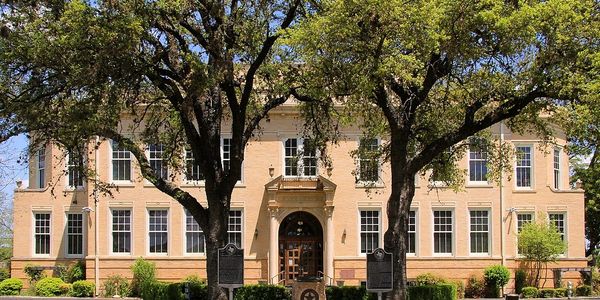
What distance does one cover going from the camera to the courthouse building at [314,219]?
39.4 meters

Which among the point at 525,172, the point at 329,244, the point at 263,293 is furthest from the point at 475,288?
the point at 263,293

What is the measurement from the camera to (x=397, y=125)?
22281 mm

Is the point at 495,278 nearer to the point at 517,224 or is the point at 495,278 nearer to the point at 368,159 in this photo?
the point at 517,224

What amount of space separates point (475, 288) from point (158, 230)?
14.9 meters

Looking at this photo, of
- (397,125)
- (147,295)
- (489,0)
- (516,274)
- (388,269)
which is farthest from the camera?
(516,274)

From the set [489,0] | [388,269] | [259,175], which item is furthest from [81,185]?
[489,0]

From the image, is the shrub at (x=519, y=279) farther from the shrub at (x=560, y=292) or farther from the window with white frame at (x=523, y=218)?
the window with white frame at (x=523, y=218)

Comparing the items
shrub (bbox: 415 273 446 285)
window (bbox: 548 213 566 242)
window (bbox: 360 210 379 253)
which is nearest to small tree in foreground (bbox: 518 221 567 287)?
window (bbox: 548 213 566 242)

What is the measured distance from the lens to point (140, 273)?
38469mm

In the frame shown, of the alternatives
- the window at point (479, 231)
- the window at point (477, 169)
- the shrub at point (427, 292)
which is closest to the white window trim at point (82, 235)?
the window at point (479, 231)

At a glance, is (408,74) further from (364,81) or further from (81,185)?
(81,185)

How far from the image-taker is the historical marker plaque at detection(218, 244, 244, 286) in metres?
20.0

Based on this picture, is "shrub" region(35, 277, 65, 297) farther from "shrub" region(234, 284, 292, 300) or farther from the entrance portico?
"shrub" region(234, 284, 292, 300)

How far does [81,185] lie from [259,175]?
342 inches
